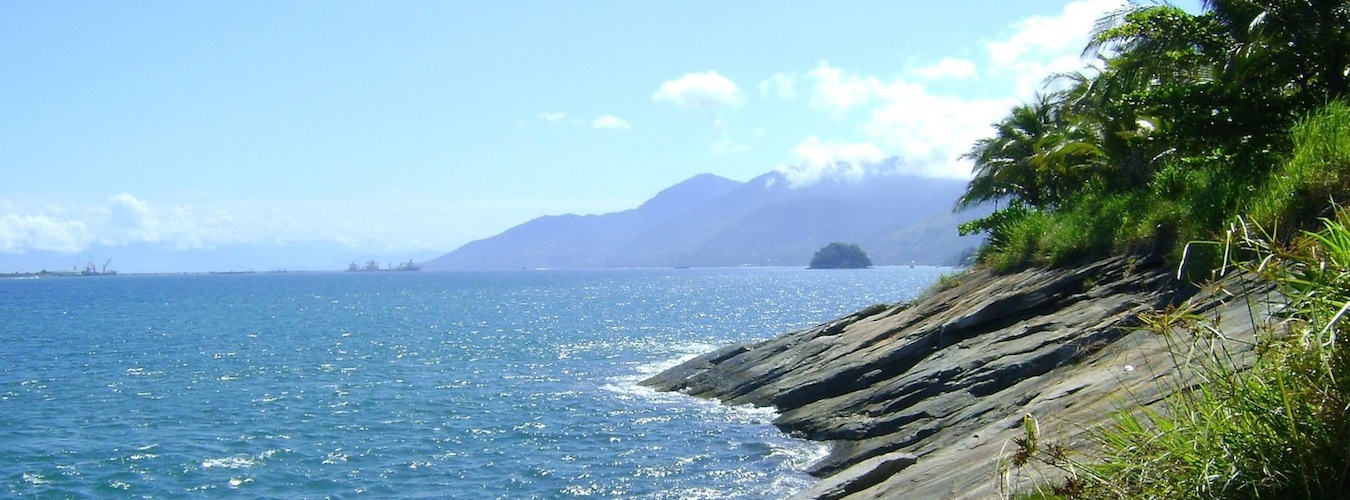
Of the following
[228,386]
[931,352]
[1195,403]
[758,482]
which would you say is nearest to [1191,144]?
[931,352]

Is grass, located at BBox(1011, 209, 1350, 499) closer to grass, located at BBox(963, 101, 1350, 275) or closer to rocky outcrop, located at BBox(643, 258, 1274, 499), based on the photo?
grass, located at BBox(963, 101, 1350, 275)

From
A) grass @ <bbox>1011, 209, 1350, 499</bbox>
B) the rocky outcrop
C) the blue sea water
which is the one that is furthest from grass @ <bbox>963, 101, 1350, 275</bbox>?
the blue sea water

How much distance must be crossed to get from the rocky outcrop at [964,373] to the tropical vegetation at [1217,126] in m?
1.10

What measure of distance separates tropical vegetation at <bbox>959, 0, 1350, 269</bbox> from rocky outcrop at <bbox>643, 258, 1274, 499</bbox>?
1101 millimetres

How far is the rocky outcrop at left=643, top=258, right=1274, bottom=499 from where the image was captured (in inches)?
459

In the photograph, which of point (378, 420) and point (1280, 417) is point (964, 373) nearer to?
point (1280, 417)

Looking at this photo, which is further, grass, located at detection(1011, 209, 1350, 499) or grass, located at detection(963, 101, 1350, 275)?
grass, located at detection(963, 101, 1350, 275)

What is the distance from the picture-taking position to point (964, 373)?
20.4m

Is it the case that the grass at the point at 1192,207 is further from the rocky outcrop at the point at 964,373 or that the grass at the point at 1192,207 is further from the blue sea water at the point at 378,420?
the blue sea water at the point at 378,420

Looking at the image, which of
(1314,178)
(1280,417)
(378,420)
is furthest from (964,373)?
(378,420)

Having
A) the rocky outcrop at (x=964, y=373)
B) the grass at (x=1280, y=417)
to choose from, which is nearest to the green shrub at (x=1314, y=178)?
the rocky outcrop at (x=964, y=373)

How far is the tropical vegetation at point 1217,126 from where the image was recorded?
13.2 meters

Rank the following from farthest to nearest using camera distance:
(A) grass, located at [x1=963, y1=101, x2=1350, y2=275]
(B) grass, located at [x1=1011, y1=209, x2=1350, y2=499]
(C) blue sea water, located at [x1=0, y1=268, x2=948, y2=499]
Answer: (C) blue sea water, located at [x1=0, y1=268, x2=948, y2=499] < (A) grass, located at [x1=963, y1=101, x2=1350, y2=275] < (B) grass, located at [x1=1011, y1=209, x2=1350, y2=499]

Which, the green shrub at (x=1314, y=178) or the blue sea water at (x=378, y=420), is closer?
the green shrub at (x=1314, y=178)
